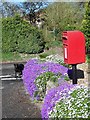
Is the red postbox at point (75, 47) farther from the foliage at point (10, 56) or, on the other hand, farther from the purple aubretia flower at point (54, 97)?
the foliage at point (10, 56)

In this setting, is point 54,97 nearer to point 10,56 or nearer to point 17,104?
point 17,104

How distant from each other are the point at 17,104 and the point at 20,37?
53.2 feet

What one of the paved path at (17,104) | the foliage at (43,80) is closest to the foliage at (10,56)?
the paved path at (17,104)

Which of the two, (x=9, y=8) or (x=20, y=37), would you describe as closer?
(x=20, y=37)

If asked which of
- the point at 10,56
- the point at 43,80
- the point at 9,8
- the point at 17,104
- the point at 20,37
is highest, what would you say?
the point at 9,8

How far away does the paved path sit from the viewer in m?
6.90

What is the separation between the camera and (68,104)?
14.6ft

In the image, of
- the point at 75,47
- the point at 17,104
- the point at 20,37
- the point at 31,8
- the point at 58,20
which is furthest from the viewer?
the point at 31,8

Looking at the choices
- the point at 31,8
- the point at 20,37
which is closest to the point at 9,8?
the point at 31,8

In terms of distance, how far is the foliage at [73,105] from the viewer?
14.0 ft

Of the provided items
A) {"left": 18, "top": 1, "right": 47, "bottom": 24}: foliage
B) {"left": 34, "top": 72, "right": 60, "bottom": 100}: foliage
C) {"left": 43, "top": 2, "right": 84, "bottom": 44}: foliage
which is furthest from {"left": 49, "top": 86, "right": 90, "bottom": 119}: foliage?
{"left": 18, "top": 1, "right": 47, "bottom": 24}: foliage

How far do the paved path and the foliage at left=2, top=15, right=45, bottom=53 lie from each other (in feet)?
41.0

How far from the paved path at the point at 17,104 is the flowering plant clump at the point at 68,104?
67.9 inches

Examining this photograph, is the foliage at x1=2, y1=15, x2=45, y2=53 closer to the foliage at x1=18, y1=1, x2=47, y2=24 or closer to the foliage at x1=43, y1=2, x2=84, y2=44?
the foliage at x1=43, y1=2, x2=84, y2=44
